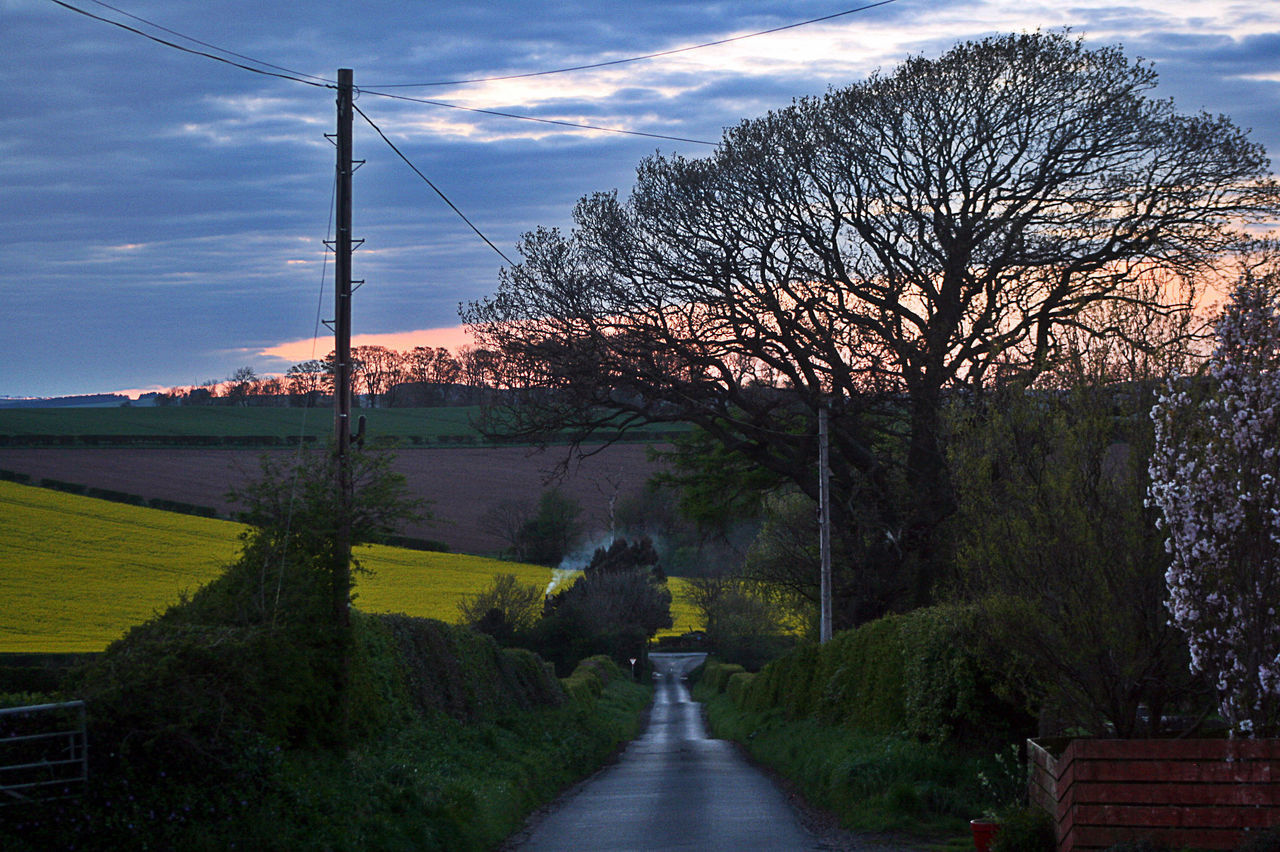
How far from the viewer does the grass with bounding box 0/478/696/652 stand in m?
32.3

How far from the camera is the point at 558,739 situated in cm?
2177

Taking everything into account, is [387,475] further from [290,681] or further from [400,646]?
[400,646]

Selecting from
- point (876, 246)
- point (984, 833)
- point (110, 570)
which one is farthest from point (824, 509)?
point (110, 570)

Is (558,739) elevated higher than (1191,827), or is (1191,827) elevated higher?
(1191,827)

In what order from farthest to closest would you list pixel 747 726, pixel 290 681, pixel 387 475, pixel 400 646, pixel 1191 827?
pixel 747 726 < pixel 400 646 < pixel 387 475 < pixel 290 681 < pixel 1191 827

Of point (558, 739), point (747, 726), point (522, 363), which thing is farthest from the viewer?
point (747, 726)

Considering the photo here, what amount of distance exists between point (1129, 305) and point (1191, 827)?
598 cm

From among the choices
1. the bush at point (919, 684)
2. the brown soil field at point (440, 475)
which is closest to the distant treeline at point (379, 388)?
the brown soil field at point (440, 475)

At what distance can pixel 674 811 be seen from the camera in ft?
45.3

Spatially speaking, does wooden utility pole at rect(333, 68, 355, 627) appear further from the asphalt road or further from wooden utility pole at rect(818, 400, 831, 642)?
wooden utility pole at rect(818, 400, 831, 642)

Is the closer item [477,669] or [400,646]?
[400,646]

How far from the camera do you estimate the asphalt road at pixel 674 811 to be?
450 inches

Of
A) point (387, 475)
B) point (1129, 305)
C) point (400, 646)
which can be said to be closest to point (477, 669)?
point (400, 646)

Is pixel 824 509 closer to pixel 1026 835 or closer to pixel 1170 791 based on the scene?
pixel 1026 835
